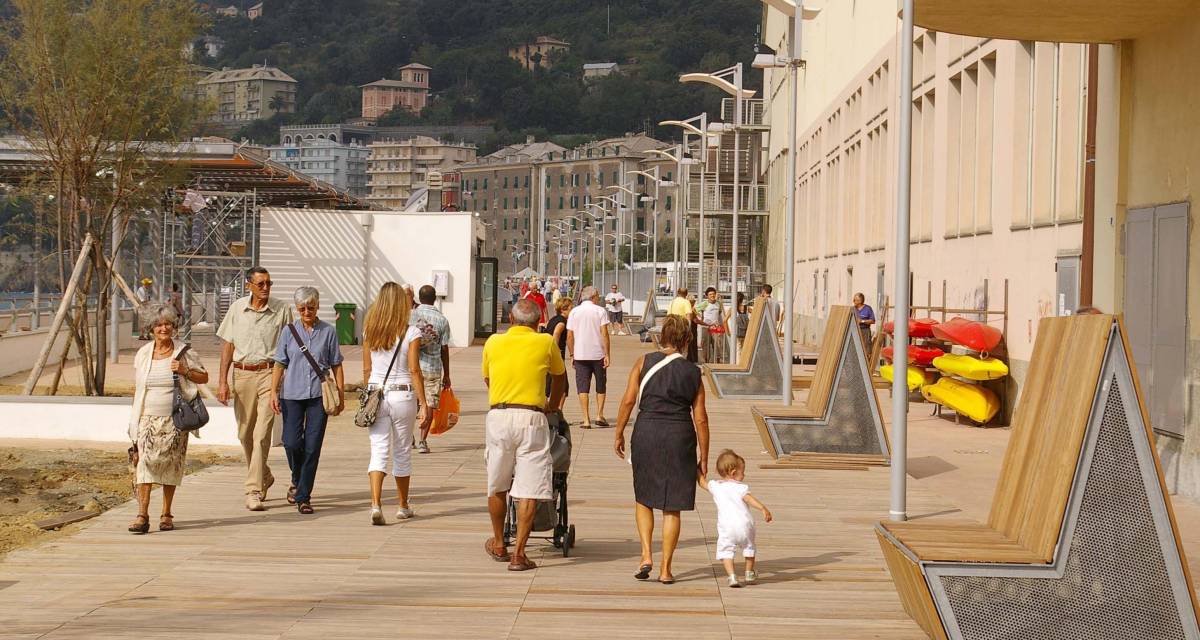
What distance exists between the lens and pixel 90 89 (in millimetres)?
21078

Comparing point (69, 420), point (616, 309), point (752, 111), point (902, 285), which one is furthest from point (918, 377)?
point (752, 111)

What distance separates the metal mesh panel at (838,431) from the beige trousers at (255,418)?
5.52 m

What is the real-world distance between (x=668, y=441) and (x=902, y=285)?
3163 millimetres

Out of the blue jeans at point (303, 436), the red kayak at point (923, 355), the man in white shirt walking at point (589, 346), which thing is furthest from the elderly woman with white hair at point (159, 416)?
the red kayak at point (923, 355)

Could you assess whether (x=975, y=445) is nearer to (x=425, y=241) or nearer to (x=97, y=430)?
(x=97, y=430)

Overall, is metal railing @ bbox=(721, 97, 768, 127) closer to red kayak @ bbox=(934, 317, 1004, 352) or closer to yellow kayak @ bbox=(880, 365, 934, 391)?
yellow kayak @ bbox=(880, 365, 934, 391)

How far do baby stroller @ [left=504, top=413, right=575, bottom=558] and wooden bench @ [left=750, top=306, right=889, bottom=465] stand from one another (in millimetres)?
5588

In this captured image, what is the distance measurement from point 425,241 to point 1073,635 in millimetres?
34454

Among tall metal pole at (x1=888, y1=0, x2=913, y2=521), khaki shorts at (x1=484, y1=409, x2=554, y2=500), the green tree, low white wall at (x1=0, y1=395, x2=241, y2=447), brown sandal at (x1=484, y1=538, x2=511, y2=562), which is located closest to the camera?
khaki shorts at (x1=484, y1=409, x2=554, y2=500)

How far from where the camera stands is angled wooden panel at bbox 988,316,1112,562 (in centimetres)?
716

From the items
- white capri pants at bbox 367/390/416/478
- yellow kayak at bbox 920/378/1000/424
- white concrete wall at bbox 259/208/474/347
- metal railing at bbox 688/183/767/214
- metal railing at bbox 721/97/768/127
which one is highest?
metal railing at bbox 721/97/768/127

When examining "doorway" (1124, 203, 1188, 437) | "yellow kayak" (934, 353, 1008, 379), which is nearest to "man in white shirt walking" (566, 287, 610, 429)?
"yellow kayak" (934, 353, 1008, 379)

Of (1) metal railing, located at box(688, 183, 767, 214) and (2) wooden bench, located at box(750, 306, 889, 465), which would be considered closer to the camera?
(2) wooden bench, located at box(750, 306, 889, 465)

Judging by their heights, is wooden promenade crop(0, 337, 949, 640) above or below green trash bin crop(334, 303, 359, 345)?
below
